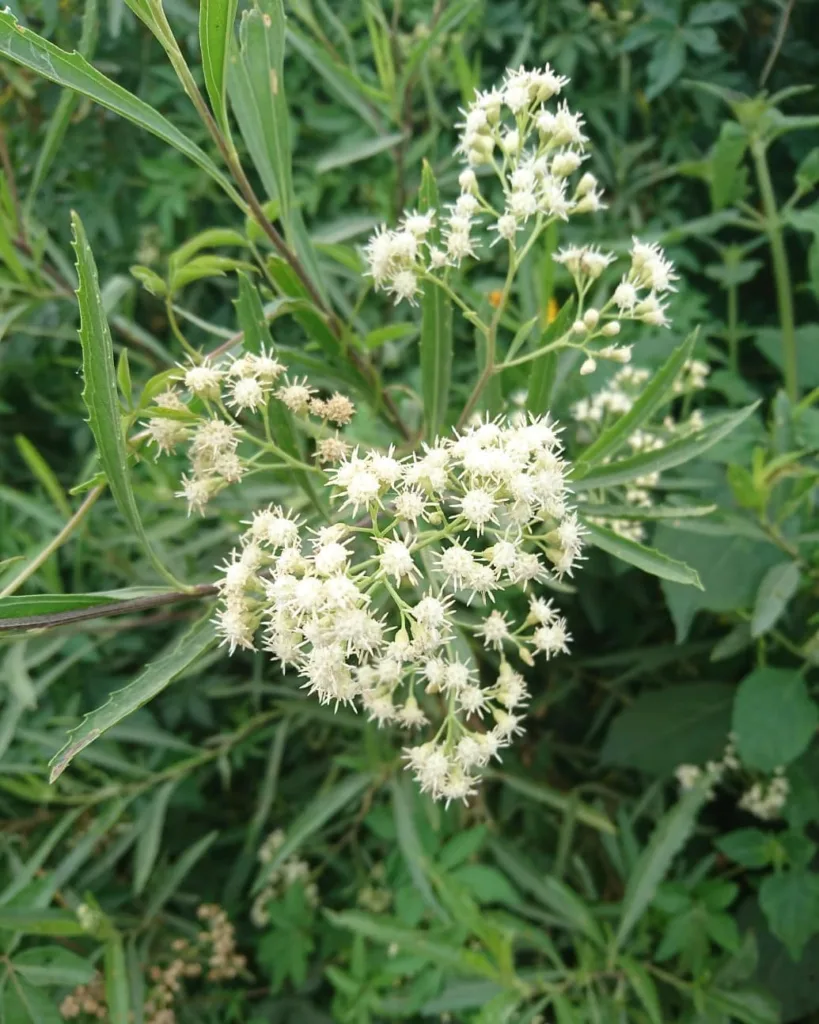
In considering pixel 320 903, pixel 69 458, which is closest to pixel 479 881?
pixel 320 903

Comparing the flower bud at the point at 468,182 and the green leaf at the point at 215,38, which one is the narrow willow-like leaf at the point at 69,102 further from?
the flower bud at the point at 468,182

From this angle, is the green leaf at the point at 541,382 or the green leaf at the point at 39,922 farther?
the green leaf at the point at 39,922

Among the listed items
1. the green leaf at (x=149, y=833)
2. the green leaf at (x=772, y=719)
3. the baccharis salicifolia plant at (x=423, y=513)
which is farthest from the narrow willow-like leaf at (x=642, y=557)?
the green leaf at (x=149, y=833)

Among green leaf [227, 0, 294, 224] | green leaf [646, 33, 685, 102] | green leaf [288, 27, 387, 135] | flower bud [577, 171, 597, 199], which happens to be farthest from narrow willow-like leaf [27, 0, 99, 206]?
green leaf [646, 33, 685, 102]

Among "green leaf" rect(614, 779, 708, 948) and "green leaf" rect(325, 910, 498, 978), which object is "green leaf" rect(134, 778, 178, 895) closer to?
"green leaf" rect(325, 910, 498, 978)

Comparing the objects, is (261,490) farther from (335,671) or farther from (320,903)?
(320,903)

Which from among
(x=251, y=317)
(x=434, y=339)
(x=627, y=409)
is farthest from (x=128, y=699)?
(x=627, y=409)

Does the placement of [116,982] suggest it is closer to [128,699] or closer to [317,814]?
[317,814]
